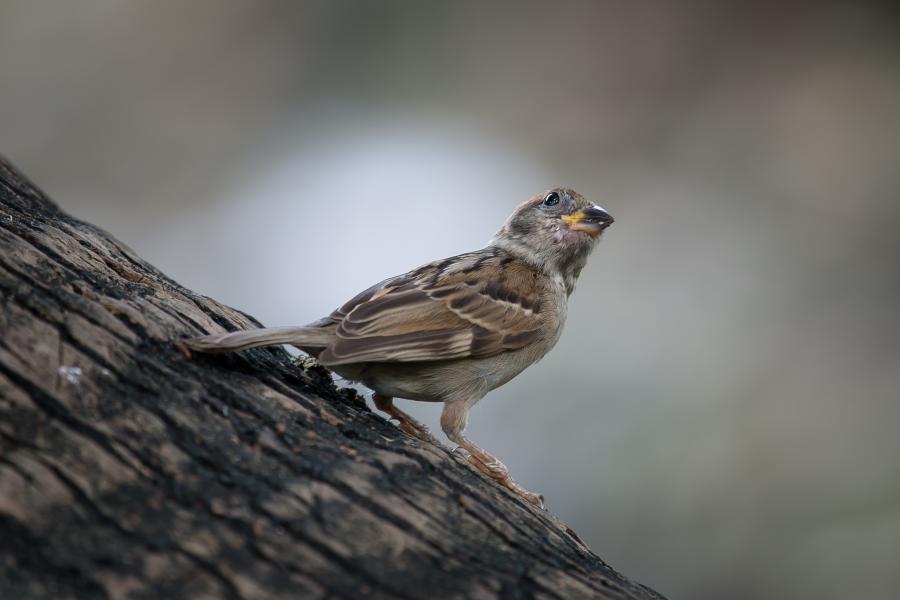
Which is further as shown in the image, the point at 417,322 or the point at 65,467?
A: the point at 417,322

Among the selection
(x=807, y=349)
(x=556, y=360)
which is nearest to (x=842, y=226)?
(x=807, y=349)

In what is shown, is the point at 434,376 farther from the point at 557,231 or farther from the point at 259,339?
the point at 557,231

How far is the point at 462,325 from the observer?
4.15 metres

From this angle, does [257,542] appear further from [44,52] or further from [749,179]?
[44,52]

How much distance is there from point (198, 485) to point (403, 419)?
1797mm

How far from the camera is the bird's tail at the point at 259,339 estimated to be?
295 cm

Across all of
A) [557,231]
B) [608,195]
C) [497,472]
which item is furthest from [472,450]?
[608,195]

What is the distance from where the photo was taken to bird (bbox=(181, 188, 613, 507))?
12.4 feet

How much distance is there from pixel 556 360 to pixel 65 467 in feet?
22.3

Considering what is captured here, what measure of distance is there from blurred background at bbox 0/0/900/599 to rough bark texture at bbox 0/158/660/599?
4.75m

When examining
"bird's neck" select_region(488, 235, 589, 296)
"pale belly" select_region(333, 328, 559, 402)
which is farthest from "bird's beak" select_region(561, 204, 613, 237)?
"pale belly" select_region(333, 328, 559, 402)

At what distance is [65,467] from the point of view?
2.37 m

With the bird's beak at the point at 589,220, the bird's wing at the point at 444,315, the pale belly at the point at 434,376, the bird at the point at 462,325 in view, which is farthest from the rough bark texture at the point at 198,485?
the bird's beak at the point at 589,220

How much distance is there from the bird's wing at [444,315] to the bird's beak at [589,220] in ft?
1.22
